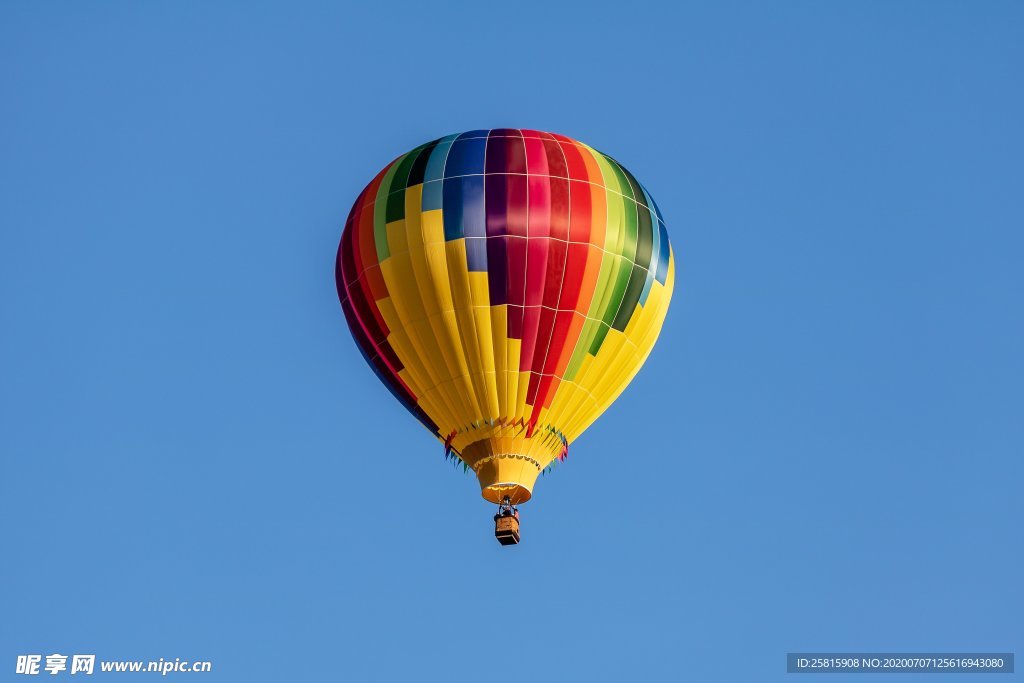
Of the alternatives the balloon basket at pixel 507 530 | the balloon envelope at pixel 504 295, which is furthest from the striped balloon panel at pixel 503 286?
Result: the balloon basket at pixel 507 530

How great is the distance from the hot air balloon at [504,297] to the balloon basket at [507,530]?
22 mm

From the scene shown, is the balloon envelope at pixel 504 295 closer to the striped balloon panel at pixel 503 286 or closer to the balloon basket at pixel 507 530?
the striped balloon panel at pixel 503 286

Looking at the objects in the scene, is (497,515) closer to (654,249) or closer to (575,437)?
(575,437)

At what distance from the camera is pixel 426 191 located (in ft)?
89.4

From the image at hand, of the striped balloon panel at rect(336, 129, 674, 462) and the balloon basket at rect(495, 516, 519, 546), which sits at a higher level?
the striped balloon panel at rect(336, 129, 674, 462)

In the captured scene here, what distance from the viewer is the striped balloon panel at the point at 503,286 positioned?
26.5m

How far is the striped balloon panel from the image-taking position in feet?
87.0

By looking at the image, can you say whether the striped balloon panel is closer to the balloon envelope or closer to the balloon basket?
the balloon envelope

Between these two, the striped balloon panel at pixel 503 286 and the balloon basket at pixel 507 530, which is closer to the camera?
the balloon basket at pixel 507 530

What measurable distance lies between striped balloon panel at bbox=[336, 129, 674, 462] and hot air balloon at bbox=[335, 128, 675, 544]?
0.02 m

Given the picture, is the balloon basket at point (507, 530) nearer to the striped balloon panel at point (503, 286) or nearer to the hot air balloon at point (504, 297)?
the hot air balloon at point (504, 297)

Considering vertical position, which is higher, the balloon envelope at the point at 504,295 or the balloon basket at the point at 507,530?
the balloon envelope at the point at 504,295

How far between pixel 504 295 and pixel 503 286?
0.13m

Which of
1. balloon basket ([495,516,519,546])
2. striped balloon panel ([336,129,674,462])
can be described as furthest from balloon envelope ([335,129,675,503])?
balloon basket ([495,516,519,546])
